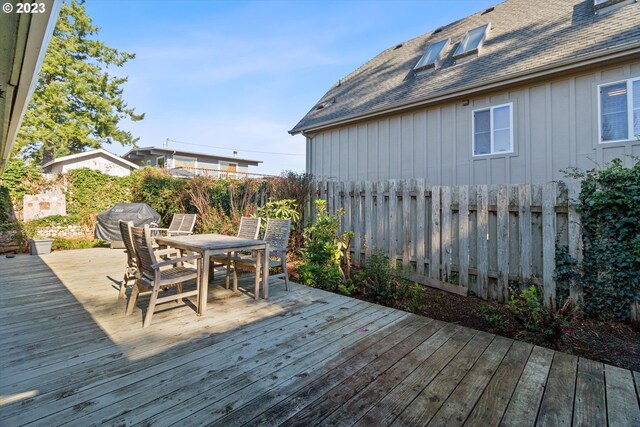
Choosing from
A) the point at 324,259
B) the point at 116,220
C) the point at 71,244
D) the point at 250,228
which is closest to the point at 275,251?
the point at 250,228

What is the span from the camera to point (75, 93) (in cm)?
1719

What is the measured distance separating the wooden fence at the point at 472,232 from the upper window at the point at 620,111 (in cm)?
365

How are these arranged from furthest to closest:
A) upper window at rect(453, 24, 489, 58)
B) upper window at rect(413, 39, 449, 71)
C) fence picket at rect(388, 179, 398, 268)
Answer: upper window at rect(413, 39, 449, 71), upper window at rect(453, 24, 489, 58), fence picket at rect(388, 179, 398, 268)

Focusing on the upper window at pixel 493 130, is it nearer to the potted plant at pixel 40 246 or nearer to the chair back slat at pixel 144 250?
the chair back slat at pixel 144 250

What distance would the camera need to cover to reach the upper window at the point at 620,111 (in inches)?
214

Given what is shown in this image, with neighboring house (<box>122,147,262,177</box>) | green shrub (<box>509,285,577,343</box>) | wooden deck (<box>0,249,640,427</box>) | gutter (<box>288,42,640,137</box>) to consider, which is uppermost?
neighboring house (<box>122,147,262,177</box>)

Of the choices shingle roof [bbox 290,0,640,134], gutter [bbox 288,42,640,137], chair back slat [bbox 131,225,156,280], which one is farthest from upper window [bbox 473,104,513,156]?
chair back slat [bbox 131,225,156,280]

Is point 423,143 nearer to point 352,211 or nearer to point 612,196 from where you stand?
point 352,211

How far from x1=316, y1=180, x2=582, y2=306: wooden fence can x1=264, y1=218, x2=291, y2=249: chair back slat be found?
4.85ft

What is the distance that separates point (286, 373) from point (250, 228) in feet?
9.63

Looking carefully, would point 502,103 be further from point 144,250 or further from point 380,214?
point 144,250

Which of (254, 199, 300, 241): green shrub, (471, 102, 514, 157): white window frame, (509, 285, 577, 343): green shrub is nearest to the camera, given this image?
(509, 285, 577, 343): green shrub

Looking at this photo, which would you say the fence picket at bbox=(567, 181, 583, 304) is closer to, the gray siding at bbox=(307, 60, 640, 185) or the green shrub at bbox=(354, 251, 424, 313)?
the green shrub at bbox=(354, 251, 424, 313)

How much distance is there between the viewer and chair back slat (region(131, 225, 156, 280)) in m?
3.02
